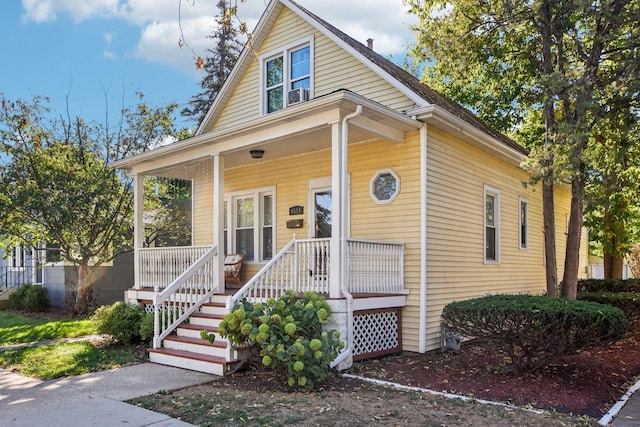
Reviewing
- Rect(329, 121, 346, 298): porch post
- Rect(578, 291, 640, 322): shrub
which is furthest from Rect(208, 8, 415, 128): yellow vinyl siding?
Rect(578, 291, 640, 322): shrub

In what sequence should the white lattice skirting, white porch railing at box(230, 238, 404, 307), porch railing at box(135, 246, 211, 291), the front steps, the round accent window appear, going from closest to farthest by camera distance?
the front steps
white porch railing at box(230, 238, 404, 307)
the white lattice skirting
the round accent window
porch railing at box(135, 246, 211, 291)

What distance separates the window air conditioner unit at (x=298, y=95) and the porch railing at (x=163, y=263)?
3548mm

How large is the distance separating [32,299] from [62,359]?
27.2ft

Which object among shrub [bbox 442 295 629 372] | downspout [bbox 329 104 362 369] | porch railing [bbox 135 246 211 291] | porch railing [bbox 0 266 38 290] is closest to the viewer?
shrub [bbox 442 295 629 372]

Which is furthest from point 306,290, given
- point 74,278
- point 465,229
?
point 74,278

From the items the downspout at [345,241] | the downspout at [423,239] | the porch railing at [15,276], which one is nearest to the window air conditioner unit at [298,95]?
the downspout at [423,239]

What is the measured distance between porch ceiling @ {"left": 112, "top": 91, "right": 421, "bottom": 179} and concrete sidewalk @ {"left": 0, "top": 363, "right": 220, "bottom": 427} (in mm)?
3831

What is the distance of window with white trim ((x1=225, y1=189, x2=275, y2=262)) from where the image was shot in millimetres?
11602

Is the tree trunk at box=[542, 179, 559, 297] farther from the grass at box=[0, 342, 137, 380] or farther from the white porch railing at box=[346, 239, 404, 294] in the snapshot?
the grass at box=[0, 342, 137, 380]

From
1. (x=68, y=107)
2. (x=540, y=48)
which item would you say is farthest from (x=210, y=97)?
(x=540, y=48)

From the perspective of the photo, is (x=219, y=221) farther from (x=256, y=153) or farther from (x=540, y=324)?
(x=540, y=324)

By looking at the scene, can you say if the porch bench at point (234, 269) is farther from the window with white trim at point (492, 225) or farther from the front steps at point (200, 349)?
the window with white trim at point (492, 225)

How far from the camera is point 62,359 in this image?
839cm

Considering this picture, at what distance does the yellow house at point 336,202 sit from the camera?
802 cm
